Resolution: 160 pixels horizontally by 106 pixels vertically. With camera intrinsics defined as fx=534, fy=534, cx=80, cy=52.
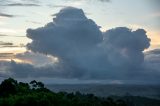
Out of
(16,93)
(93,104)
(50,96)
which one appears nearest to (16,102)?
(50,96)

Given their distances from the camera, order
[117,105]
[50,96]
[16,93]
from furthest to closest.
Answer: [117,105], [16,93], [50,96]

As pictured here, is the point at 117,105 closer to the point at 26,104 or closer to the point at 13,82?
the point at 13,82

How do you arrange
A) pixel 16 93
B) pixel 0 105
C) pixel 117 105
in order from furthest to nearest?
pixel 117 105
pixel 16 93
pixel 0 105

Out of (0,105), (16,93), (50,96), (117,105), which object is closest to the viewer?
(0,105)

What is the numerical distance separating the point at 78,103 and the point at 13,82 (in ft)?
68.9

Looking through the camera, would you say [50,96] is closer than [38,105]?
No

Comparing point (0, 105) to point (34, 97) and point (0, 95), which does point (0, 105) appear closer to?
point (34, 97)

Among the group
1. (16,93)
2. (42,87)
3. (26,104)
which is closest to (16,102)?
(26,104)

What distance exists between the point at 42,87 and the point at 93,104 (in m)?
22.9

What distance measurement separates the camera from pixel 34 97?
387 feet

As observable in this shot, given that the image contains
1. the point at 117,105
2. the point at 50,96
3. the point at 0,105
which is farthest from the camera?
the point at 117,105

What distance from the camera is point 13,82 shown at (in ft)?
465

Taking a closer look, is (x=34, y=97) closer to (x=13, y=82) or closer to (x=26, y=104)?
→ (x=26, y=104)

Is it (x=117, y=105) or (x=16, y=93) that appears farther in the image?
(x=117, y=105)
